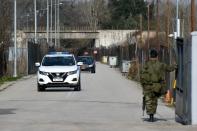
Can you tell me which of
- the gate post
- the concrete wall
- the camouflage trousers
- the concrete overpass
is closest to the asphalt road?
the camouflage trousers

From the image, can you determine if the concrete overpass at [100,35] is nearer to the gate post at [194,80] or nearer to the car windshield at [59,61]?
the car windshield at [59,61]

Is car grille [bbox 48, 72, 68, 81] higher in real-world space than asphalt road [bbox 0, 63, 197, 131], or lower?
higher

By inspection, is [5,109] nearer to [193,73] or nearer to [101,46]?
[193,73]

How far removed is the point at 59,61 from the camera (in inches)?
1366

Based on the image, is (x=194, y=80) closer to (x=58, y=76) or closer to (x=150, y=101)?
(x=150, y=101)

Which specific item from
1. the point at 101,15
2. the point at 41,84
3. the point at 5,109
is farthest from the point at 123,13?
the point at 5,109

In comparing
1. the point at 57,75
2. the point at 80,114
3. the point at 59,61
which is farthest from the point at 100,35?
the point at 80,114

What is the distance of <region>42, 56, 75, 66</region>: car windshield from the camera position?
3444 cm

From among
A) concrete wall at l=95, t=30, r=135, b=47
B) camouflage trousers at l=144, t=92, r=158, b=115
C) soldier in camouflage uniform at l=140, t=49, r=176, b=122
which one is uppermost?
concrete wall at l=95, t=30, r=135, b=47

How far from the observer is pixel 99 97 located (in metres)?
29.4

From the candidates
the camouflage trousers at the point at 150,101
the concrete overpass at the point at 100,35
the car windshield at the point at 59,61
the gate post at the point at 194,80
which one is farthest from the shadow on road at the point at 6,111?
the concrete overpass at the point at 100,35

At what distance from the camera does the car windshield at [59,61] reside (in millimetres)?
34438

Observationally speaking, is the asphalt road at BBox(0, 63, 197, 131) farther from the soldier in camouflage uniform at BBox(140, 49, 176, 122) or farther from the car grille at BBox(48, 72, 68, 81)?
the car grille at BBox(48, 72, 68, 81)

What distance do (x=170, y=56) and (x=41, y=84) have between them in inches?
288
